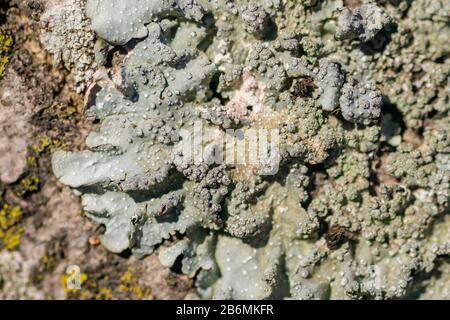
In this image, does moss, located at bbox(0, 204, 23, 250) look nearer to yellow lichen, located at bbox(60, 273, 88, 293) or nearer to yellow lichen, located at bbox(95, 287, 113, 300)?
yellow lichen, located at bbox(60, 273, 88, 293)

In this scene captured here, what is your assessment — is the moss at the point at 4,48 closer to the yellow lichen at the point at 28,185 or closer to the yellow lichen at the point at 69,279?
the yellow lichen at the point at 28,185

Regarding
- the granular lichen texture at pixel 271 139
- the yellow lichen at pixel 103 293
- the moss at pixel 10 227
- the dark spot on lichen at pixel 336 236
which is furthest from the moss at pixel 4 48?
the dark spot on lichen at pixel 336 236

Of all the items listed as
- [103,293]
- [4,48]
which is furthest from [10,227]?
[4,48]

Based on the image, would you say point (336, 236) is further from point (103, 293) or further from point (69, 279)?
point (69, 279)
